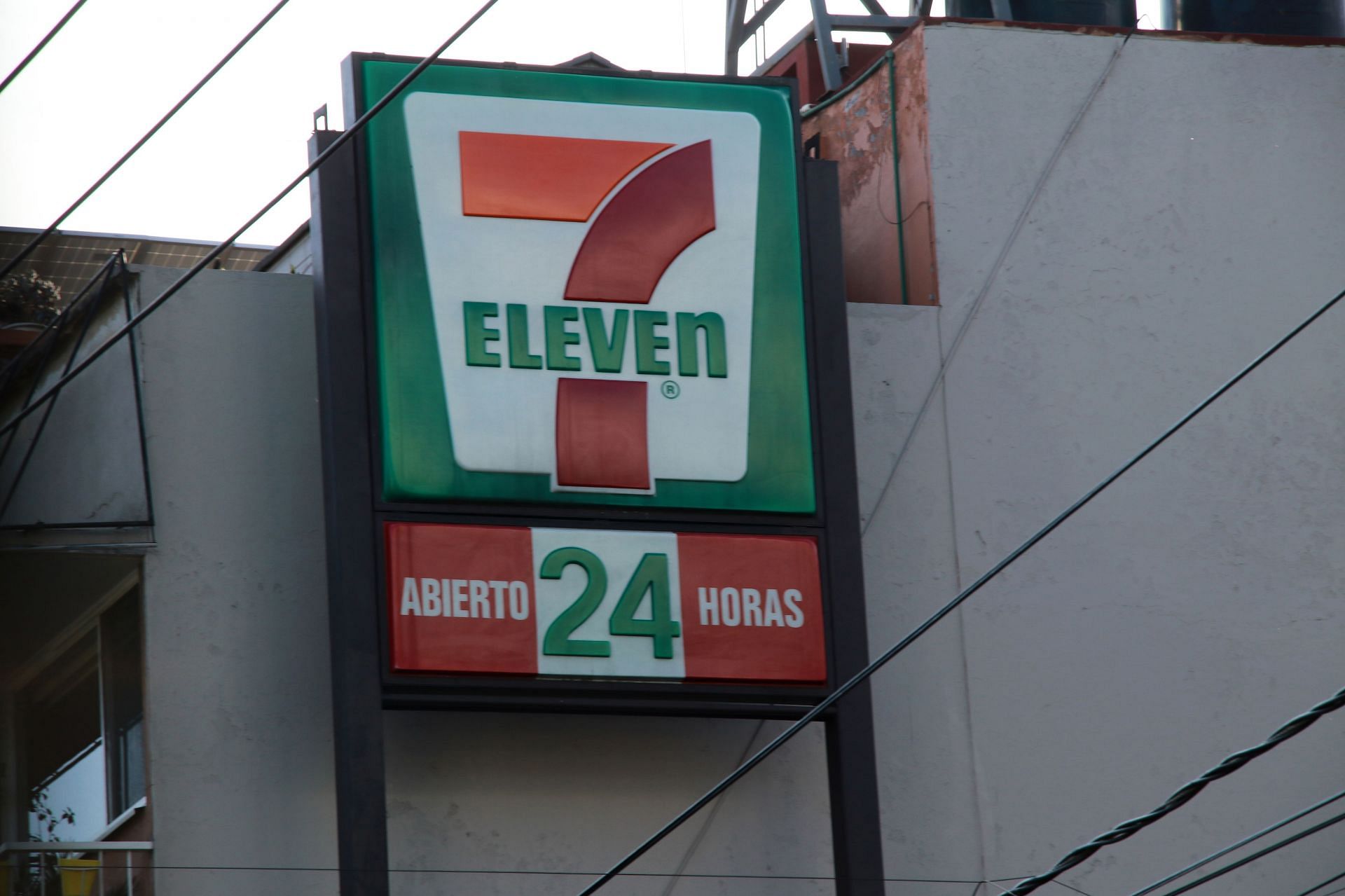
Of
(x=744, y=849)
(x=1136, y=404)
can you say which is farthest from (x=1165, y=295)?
(x=744, y=849)

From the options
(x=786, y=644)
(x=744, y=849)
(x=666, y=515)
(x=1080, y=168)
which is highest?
(x=1080, y=168)

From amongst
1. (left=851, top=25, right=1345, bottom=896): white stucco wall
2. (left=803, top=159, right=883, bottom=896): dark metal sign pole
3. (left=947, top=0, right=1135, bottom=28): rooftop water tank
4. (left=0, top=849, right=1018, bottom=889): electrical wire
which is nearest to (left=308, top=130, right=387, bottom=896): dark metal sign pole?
(left=0, top=849, right=1018, bottom=889): electrical wire

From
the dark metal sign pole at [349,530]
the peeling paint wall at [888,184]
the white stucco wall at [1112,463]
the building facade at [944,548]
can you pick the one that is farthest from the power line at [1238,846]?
the peeling paint wall at [888,184]

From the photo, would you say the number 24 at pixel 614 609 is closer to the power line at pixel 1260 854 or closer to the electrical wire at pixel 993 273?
the electrical wire at pixel 993 273

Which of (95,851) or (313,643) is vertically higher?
(313,643)

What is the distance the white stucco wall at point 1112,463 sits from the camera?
13.3 metres

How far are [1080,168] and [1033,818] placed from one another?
14.5ft

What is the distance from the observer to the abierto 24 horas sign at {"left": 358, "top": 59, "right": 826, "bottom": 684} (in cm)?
1202

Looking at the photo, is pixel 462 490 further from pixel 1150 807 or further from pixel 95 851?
pixel 1150 807

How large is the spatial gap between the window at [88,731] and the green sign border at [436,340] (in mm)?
1895

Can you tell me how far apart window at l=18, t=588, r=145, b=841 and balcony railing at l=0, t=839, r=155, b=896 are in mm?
409

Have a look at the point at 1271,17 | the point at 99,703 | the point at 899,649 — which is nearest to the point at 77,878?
the point at 99,703

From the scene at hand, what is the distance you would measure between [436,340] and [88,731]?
2.99m

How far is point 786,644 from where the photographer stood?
1239cm
